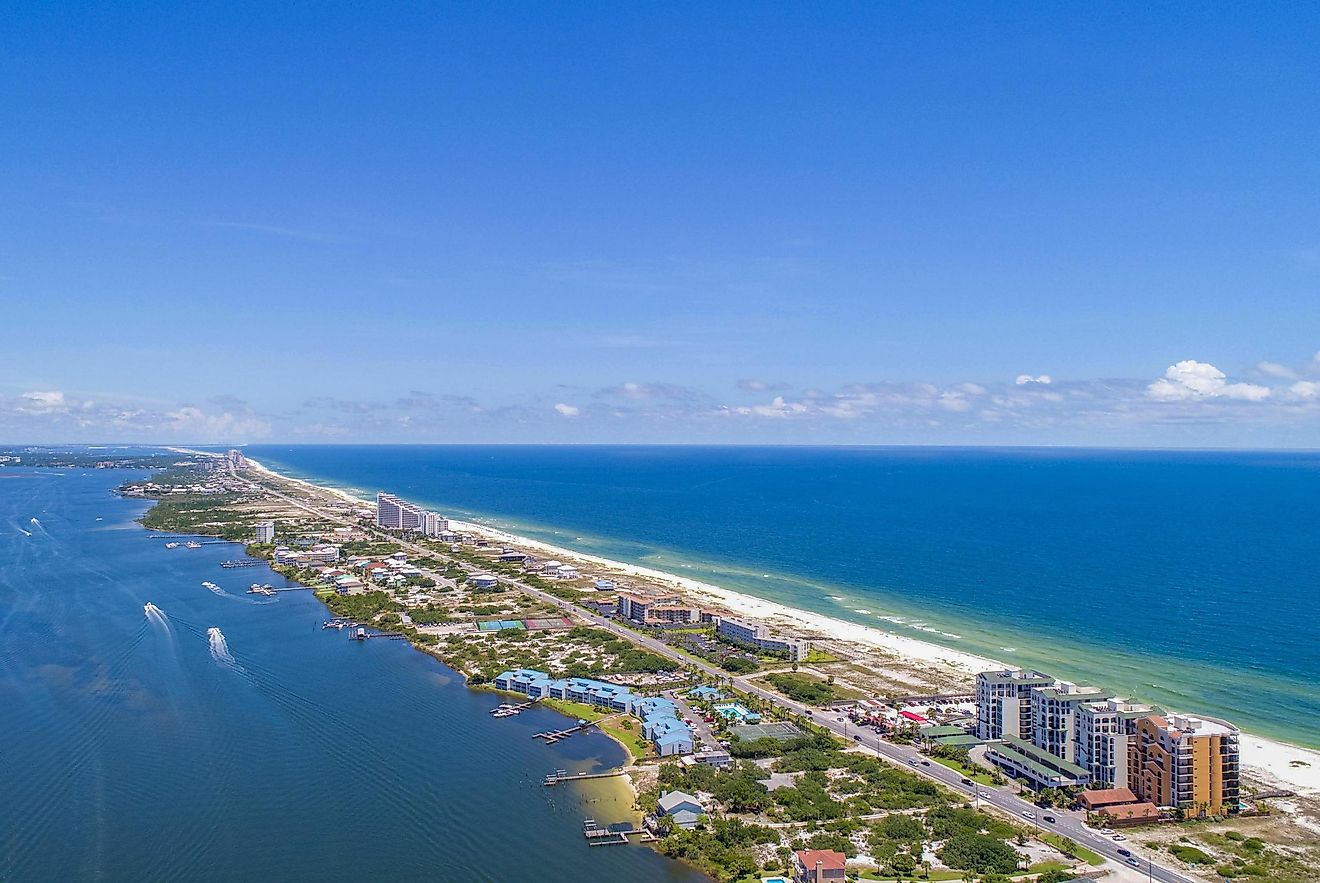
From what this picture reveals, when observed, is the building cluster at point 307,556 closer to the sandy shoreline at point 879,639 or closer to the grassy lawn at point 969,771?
the sandy shoreline at point 879,639

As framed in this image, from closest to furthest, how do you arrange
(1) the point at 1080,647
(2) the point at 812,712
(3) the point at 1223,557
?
(2) the point at 812,712 < (1) the point at 1080,647 < (3) the point at 1223,557

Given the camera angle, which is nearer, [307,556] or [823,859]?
[823,859]

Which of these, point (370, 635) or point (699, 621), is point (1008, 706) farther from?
point (370, 635)

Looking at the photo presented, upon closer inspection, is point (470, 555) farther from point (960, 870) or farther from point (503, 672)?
point (960, 870)

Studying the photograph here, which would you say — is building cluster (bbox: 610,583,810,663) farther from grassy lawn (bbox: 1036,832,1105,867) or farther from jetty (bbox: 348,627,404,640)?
grassy lawn (bbox: 1036,832,1105,867)

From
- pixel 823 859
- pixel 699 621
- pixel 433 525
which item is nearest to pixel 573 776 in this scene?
pixel 823 859

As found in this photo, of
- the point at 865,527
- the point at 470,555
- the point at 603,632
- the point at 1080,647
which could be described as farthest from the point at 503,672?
the point at 865,527

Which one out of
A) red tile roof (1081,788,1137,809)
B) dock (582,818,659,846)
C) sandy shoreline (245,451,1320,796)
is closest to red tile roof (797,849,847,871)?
dock (582,818,659,846)
